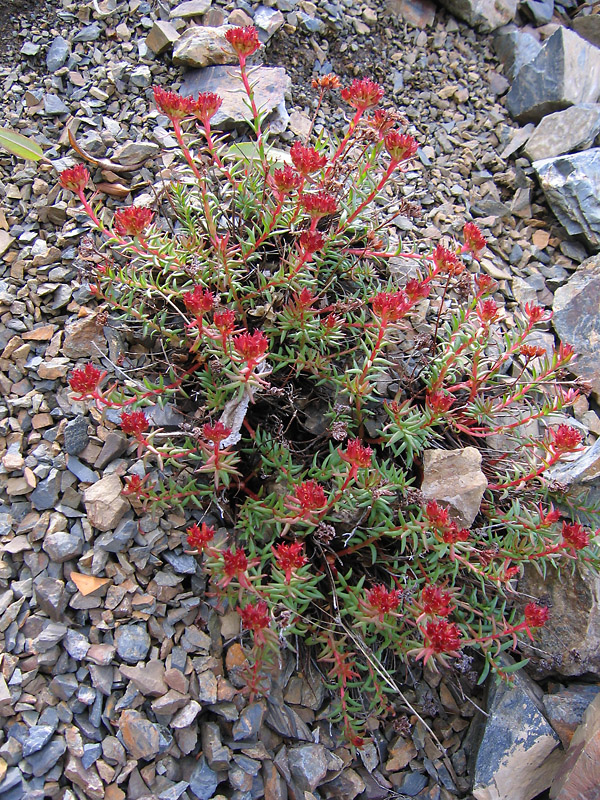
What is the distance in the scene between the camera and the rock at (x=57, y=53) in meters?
4.19

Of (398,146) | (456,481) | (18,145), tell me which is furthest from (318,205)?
(18,145)

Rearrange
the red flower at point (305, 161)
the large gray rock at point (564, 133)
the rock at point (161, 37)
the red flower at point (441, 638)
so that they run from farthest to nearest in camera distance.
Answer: the large gray rock at point (564, 133) → the rock at point (161, 37) → the red flower at point (305, 161) → the red flower at point (441, 638)

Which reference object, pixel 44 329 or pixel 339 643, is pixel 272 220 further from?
pixel 339 643

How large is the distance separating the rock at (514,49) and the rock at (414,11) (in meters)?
0.68

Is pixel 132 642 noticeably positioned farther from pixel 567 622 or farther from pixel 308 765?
pixel 567 622

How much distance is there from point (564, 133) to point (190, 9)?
3003mm

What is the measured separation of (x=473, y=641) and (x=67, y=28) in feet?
15.2

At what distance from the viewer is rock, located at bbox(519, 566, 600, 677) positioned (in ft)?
10.1

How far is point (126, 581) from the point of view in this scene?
2.82 m

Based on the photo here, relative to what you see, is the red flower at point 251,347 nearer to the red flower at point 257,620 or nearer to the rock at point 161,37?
the red flower at point 257,620

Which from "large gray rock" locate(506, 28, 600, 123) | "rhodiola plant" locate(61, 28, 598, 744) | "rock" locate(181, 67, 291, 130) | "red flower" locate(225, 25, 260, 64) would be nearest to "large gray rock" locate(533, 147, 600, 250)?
"large gray rock" locate(506, 28, 600, 123)

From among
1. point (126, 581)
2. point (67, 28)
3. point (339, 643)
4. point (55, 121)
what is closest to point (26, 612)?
point (126, 581)

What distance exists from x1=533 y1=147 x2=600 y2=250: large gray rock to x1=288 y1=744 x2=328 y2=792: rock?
3875 mm

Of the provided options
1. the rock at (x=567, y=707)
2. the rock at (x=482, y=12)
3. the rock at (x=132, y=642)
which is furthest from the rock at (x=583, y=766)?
the rock at (x=482, y=12)
